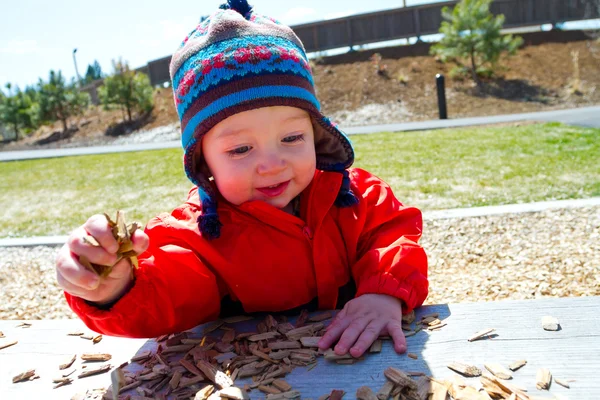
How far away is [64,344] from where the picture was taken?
2197 millimetres

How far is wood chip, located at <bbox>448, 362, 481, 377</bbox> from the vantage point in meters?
1.62

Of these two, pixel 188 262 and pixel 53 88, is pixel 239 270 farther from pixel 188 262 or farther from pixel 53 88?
pixel 53 88

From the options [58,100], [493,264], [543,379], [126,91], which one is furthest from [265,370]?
[58,100]

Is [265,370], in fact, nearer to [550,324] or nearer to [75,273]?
[75,273]

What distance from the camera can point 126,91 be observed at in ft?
80.8

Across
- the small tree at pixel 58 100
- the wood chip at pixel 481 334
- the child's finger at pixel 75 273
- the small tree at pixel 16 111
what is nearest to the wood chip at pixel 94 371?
the child's finger at pixel 75 273

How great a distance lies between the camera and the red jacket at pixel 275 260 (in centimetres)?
211

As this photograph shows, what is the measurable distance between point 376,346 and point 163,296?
83cm

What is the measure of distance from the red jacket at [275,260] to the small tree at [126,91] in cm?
2378

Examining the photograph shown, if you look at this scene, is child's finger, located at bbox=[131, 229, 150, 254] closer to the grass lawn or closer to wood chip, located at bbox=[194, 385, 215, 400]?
wood chip, located at bbox=[194, 385, 215, 400]

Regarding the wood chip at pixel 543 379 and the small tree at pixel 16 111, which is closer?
the wood chip at pixel 543 379

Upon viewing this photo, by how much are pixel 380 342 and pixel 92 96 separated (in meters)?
36.5

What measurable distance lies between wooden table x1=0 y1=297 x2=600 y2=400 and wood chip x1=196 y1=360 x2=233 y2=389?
4.5 inches

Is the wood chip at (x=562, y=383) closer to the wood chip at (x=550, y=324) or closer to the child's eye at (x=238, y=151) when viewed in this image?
the wood chip at (x=550, y=324)
